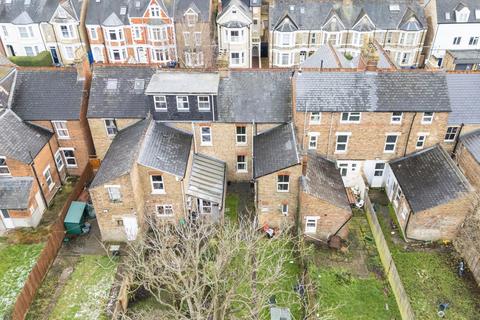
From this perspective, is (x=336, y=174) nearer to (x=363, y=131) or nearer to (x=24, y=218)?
(x=363, y=131)

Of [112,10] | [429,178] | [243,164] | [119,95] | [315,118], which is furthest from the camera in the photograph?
[112,10]

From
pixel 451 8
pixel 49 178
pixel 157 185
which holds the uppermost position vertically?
pixel 451 8

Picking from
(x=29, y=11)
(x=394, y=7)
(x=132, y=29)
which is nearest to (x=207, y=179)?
(x=132, y=29)

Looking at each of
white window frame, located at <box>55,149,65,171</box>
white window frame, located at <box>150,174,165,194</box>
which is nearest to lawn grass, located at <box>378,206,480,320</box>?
white window frame, located at <box>150,174,165,194</box>

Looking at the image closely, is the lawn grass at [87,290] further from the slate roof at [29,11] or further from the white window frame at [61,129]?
the slate roof at [29,11]

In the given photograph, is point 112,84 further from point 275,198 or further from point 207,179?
point 275,198

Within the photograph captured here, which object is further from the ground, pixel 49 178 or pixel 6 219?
pixel 49 178

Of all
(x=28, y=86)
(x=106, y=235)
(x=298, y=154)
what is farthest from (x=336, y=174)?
(x=28, y=86)
